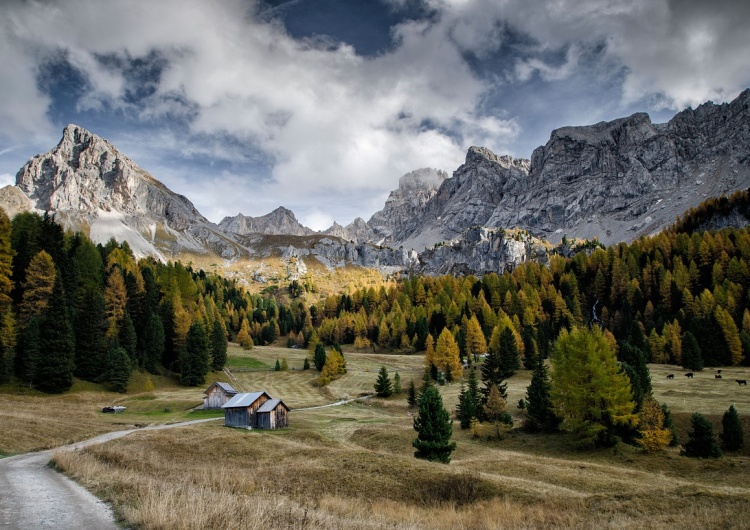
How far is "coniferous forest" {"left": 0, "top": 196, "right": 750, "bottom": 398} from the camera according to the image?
59.8 metres

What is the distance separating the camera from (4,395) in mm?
50031

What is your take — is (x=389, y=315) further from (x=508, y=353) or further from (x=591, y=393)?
(x=591, y=393)

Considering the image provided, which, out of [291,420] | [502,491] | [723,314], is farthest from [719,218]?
[502,491]

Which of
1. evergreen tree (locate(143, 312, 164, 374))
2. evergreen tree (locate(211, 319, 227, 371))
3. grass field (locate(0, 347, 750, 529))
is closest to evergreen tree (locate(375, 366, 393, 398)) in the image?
grass field (locate(0, 347, 750, 529))

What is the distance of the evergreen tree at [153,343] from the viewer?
75625 mm

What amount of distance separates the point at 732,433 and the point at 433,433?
29.5m

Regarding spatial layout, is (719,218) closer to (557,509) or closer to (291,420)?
(291,420)

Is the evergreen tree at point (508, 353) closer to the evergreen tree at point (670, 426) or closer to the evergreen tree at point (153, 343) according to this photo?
the evergreen tree at point (670, 426)

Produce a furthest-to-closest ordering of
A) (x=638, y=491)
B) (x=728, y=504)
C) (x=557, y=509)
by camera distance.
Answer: (x=638, y=491), (x=557, y=509), (x=728, y=504)

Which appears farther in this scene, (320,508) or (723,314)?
(723,314)

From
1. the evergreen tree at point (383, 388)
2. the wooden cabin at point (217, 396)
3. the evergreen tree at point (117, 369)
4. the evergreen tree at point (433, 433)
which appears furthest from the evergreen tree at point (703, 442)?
the evergreen tree at point (117, 369)

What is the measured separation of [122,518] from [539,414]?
48024mm

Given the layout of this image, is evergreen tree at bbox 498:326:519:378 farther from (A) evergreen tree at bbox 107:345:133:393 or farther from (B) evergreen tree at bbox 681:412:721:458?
(A) evergreen tree at bbox 107:345:133:393

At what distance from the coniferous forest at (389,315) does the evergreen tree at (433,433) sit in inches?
974
